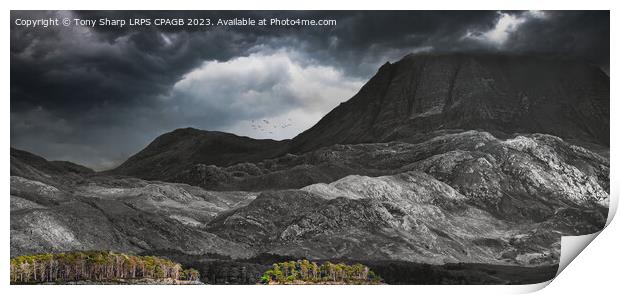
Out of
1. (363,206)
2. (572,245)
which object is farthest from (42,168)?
(572,245)

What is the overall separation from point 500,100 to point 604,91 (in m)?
11.8

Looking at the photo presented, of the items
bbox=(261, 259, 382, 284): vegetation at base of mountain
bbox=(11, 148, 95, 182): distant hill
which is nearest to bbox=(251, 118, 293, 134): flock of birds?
bbox=(261, 259, 382, 284): vegetation at base of mountain

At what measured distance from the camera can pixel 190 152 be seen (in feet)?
165

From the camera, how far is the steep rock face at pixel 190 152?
4675 centimetres

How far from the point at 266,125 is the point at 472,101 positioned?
1164 inches

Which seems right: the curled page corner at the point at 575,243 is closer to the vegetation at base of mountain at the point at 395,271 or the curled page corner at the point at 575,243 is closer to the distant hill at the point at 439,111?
the vegetation at base of mountain at the point at 395,271

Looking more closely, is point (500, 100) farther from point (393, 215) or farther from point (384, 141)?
point (393, 215)

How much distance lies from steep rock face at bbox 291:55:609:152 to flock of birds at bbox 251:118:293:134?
4.12 metres

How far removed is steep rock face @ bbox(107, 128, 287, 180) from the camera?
46.8 metres

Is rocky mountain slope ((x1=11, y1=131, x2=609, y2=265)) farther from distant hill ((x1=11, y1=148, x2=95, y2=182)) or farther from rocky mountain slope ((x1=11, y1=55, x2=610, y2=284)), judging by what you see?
distant hill ((x1=11, y1=148, x2=95, y2=182))

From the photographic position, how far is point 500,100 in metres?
66.0

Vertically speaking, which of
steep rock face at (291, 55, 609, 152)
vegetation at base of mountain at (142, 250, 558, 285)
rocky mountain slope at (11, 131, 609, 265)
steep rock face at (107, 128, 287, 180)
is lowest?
vegetation at base of mountain at (142, 250, 558, 285)

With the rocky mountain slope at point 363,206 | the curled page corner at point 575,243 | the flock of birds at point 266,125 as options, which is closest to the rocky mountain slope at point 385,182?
the rocky mountain slope at point 363,206

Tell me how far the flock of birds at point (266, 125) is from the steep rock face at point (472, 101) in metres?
4.12
